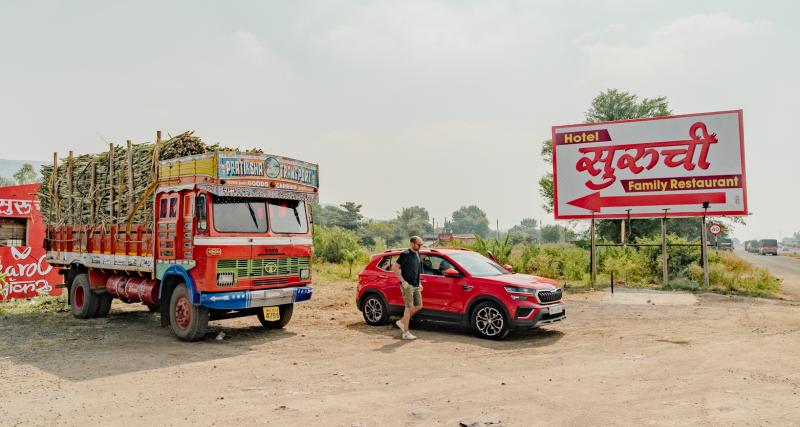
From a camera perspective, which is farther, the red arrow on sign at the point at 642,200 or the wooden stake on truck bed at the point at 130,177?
the red arrow on sign at the point at 642,200

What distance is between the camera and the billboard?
1864 centimetres

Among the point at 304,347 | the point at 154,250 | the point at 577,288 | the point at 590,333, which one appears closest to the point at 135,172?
the point at 154,250

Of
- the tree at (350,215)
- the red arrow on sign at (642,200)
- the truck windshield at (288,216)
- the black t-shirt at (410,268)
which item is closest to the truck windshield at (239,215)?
the truck windshield at (288,216)

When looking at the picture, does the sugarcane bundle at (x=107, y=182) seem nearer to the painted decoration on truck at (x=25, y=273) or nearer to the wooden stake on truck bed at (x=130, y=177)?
the wooden stake on truck bed at (x=130, y=177)

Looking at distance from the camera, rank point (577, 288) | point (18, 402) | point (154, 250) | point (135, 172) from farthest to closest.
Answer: point (577, 288)
point (135, 172)
point (154, 250)
point (18, 402)

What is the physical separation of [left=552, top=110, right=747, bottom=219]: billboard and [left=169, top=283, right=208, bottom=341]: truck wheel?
14.5 metres

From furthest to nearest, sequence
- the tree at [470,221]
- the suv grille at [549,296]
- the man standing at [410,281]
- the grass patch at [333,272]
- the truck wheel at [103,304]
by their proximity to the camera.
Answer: the tree at [470,221] → the grass patch at [333,272] → the truck wheel at [103,304] → the man standing at [410,281] → the suv grille at [549,296]

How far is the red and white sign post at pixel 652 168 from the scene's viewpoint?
1864 centimetres

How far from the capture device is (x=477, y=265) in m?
10.9

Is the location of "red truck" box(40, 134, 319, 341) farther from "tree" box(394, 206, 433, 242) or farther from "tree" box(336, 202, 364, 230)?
"tree" box(394, 206, 433, 242)

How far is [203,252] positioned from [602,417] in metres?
6.80

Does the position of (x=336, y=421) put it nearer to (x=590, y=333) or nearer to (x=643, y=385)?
(x=643, y=385)

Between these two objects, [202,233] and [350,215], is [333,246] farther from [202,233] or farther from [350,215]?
[350,215]

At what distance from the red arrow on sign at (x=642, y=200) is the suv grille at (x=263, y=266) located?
12.9 metres
